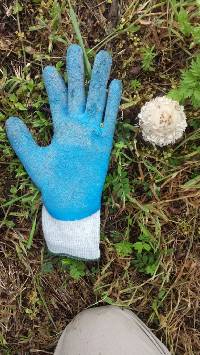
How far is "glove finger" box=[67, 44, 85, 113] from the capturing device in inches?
72.1

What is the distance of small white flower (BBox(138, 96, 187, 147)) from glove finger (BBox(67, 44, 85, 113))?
22 cm

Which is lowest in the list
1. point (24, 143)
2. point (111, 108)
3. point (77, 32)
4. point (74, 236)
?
point (74, 236)

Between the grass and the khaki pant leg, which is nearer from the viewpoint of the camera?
the khaki pant leg

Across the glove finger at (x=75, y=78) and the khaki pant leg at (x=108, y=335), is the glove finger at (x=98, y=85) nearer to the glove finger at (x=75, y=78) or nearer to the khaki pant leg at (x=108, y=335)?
the glove finger at (x=75, y=78)

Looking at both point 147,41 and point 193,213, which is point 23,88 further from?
point 193,213

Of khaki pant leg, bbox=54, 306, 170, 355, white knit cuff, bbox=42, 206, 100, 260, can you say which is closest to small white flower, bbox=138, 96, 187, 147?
white knit cuff, bbox=42, 206, 100, 260

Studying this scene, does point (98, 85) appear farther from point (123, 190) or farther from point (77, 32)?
point (123, 190)

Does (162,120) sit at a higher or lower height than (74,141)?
higher

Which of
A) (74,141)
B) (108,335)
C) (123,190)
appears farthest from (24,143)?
(108,335)

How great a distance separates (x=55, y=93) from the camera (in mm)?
1846

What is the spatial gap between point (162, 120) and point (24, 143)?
1.59ft

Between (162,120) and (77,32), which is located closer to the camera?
(162,120)

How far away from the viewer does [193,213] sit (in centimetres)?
194

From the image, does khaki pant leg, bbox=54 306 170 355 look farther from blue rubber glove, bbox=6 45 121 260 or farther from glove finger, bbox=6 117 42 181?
glove finger, bbox=6 117 42 181
